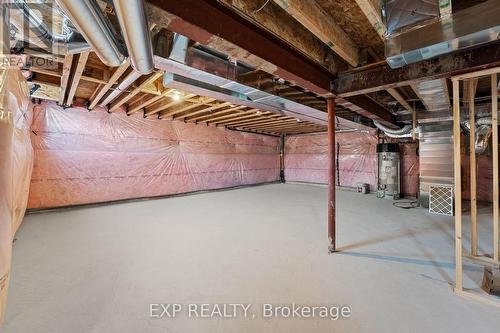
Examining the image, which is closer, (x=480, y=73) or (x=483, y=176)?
(x=480, y=73)

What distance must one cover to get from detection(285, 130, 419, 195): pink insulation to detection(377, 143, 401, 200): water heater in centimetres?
53

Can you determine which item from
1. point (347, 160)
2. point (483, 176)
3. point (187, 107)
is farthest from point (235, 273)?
point (483, 176)

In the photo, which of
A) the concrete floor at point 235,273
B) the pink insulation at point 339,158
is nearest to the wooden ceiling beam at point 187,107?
the concrete floor at point 235,273

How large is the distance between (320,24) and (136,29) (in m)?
1.11

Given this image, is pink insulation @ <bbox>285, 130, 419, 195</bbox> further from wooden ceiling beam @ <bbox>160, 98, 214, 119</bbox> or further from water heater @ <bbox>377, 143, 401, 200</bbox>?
wooden ceiling beam @ <bbox>160, 98, 214, 119</bbox>

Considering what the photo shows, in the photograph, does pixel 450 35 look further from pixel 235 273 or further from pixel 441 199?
pixel 441 199

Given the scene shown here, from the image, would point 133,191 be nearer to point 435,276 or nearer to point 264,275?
point 264,275

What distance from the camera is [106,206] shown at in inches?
167

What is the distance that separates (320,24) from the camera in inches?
53.7

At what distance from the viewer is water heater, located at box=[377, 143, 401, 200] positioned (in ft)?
16.5

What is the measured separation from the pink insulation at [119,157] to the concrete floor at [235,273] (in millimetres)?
975

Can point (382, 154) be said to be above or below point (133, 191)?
above

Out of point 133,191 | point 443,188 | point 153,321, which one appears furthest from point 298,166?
point 153,321

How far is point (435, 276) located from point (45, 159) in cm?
578
